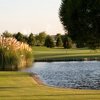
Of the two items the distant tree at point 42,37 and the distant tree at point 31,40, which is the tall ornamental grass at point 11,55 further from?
Result: the distant tree at point 42,37

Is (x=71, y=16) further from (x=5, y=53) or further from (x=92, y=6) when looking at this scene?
(x=5, y=53)

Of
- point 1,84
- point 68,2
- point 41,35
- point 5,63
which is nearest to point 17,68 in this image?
point 5,63

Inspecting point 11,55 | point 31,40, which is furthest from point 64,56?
point 31,40

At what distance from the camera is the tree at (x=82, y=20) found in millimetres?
11891

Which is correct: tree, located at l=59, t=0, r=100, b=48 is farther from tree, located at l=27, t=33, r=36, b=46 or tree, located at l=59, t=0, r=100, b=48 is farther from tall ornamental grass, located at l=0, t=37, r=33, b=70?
tree, located at l=27, t=33, r=36, b=46

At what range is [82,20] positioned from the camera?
1215cm

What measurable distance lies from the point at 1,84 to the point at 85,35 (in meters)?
7.30

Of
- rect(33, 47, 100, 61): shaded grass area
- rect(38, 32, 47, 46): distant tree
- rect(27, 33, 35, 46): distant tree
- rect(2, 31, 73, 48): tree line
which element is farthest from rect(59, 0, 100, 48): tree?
rect(38, 32, 47, 46): distant tree

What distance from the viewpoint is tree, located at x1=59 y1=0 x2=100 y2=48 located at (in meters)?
11.9

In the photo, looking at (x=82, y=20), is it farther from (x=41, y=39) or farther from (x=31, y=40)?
(x=41, y=39)

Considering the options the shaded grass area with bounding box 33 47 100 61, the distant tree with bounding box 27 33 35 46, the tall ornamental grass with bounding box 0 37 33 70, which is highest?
the distant tree with bounding box 27 33 35 46

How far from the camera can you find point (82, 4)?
39.9 ft

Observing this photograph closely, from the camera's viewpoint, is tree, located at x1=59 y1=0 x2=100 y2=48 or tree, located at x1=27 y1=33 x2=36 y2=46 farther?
tree, located at x1=27 y1=33 x2=36 y2=46

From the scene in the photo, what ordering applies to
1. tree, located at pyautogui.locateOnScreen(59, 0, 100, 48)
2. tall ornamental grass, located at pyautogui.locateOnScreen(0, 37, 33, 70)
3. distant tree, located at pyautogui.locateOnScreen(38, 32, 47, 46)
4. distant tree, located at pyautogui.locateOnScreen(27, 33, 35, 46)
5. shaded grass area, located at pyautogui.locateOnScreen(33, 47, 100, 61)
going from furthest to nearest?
distant tree, located at pyautogui.locateOnScreen(38, 32, 47, 46) < distant tree, located at pyautogui.locateOnScreen(27, 33, 35, 46) < shaded grass area, located at pyautogui.locateOnScreen(33, 47, 100, 61) < tall ornamental grass, located at pyautogui.locateOnScreen(0, 37, 33, 70) < tree, located at pyautogui.locateOnScreen(59, 0, 100, 48)
